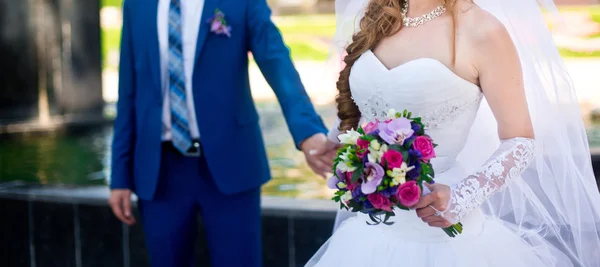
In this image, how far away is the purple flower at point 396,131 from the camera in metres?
2.00

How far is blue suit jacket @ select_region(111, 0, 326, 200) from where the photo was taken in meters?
3.22

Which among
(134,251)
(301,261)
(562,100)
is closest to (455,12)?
(562,100)

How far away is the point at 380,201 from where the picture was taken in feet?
6.56

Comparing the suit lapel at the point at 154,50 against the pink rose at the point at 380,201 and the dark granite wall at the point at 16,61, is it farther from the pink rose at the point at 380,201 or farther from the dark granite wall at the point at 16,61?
the dark granite wall at the point at 16,61

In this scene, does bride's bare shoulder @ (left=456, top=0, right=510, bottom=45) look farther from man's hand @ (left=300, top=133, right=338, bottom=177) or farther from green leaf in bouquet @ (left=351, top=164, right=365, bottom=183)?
man's hand @ (left=300, top=133, right=338, bottom=177)

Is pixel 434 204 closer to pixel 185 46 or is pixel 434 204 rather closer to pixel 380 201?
pixel 380 201

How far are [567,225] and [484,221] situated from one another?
327 millimetres

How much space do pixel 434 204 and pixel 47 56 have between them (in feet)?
31.4

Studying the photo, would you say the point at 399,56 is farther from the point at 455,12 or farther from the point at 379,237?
the point at 379,237

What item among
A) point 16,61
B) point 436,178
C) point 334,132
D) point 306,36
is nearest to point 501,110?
point 436,178

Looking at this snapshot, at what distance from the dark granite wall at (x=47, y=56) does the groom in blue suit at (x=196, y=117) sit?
7.63m

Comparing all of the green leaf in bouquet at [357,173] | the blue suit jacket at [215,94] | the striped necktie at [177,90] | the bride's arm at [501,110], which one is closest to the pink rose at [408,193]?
the green leaf in bouquet at [357,173]

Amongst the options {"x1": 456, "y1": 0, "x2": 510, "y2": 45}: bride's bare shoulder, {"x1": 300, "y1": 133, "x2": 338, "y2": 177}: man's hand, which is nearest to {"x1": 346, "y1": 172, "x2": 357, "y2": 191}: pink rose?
{"x1": 456, "y1": 0, "x2": 510, "y2": 45}: bride's bare shoulder

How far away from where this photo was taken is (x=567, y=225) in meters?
2.60
